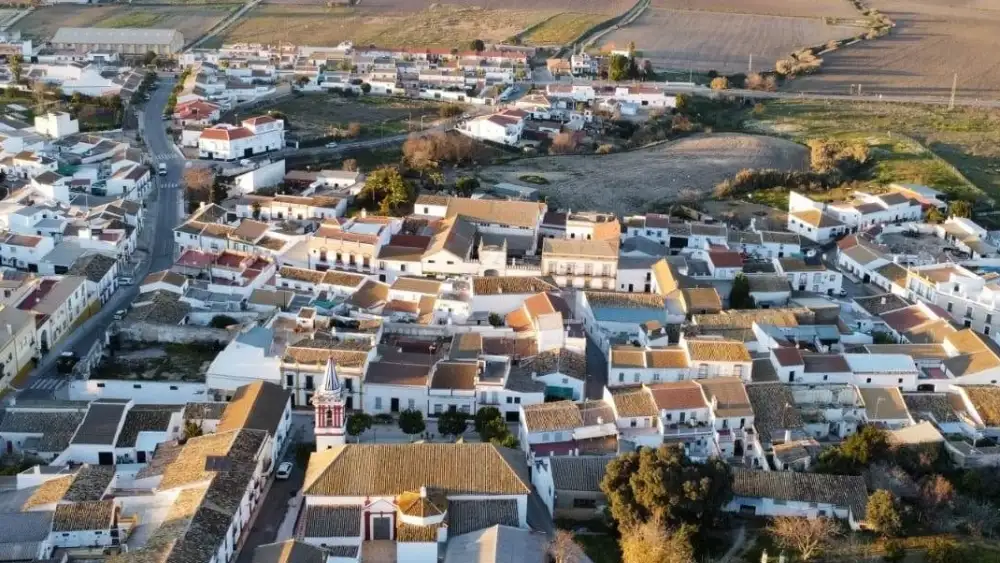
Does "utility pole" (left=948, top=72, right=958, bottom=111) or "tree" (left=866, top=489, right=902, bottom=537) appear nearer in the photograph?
"tree" (left=866, top=489, right=902, bottom=537)

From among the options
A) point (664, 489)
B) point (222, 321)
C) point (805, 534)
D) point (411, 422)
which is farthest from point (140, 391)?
point (805, 534)

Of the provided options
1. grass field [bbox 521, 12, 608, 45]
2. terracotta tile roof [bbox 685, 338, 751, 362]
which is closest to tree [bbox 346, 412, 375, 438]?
terracotta tile roof [bbox 685, 338, 751, 362]

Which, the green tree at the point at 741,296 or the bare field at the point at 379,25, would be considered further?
the bare field at the point at 379,25

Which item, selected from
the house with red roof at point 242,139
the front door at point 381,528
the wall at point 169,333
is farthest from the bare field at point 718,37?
the front door at point 381,528

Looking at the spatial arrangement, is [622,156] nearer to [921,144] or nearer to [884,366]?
[921,144]

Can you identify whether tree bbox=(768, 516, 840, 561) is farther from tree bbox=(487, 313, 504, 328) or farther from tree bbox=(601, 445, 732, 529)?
tree bbox=(487, 313, 504, 328)

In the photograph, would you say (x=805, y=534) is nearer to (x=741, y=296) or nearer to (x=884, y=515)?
(x=884, y=515)

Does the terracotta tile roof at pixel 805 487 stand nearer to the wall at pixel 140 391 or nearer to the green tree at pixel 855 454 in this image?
the green tree at pixel 855 454
